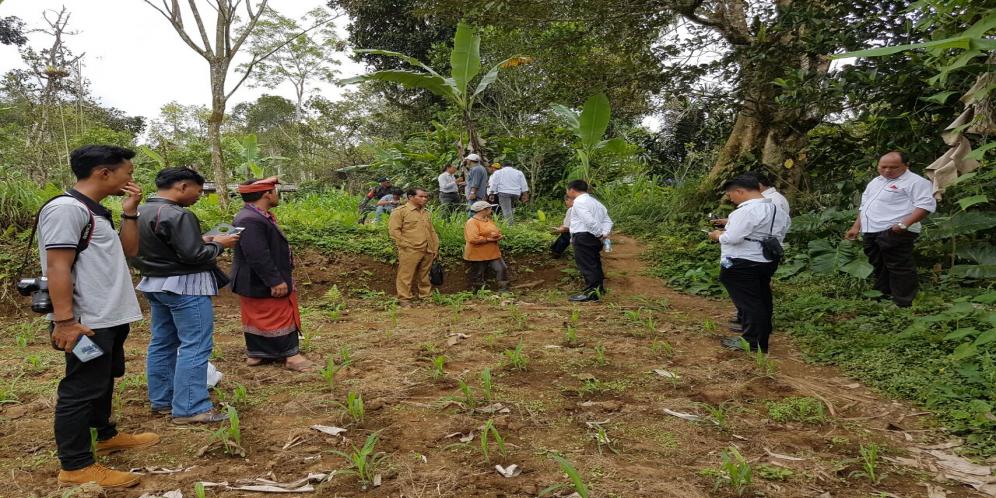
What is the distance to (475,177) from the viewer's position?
10.4 meters

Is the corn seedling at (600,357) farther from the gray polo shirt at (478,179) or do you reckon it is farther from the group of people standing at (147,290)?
the gray polo shirt at (478,179)

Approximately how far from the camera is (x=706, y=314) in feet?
20.2

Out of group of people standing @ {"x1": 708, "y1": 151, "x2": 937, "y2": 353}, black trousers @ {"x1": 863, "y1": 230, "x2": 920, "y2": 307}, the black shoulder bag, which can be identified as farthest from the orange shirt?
black trousers @ {"x1": 863, "y1": 230, "x2": 920, "y2": 307}

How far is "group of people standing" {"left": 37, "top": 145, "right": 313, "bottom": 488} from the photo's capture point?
252cm

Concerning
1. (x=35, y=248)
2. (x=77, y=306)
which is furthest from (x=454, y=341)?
(x=35, y=248)

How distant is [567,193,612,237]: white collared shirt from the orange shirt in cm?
125

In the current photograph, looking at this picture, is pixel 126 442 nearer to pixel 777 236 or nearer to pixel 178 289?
pixel 178 289

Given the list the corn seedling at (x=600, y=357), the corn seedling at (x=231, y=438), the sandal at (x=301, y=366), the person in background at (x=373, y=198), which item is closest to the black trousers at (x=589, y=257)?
the corn seedling at (x=600, y=357)

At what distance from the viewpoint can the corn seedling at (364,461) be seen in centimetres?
252

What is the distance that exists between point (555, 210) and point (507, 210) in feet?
6.22

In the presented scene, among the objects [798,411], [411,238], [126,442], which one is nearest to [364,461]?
[126,442]

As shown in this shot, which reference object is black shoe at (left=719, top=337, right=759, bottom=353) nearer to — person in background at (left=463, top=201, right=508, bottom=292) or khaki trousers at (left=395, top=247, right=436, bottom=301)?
person in background at (left=463, top=201, right=508, bottom=292)

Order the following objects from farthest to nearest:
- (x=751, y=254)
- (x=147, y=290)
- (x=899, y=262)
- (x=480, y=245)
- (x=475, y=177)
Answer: (x=475, y=177), (x=480, y=245), (x=899, y=262), (x=751, y=254), (x=147, y=290)

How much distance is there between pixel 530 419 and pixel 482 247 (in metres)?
4.47
